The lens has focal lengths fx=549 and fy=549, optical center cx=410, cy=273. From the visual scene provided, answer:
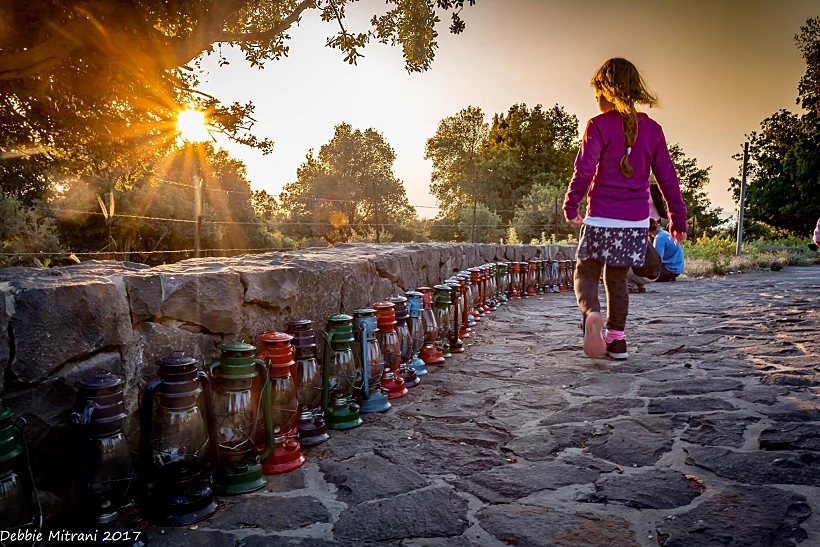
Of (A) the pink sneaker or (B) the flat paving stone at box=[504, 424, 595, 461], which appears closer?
(B) the flat paving stone at box=[504, 424, 595, 461]

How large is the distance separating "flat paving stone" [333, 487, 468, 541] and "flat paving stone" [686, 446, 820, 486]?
1.09 metres

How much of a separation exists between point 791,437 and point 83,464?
9.36 feet

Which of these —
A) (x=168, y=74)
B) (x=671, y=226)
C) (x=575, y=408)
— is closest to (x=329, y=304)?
(x=575, y=408)

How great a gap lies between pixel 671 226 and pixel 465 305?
6.46ft

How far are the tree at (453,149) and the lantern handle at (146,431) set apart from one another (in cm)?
4475

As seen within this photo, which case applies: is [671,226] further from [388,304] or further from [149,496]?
[149,496]

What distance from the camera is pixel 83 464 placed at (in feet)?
5.48

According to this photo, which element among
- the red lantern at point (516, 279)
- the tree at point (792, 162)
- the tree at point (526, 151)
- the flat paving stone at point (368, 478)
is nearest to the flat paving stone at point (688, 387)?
the flat paving stone at point (368, 478)

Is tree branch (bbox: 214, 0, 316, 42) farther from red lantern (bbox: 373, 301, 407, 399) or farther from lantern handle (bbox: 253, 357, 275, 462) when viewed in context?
lantern handle (bbox: 253, 357, 275, 462)

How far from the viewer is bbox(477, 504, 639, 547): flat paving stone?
5.73 feet

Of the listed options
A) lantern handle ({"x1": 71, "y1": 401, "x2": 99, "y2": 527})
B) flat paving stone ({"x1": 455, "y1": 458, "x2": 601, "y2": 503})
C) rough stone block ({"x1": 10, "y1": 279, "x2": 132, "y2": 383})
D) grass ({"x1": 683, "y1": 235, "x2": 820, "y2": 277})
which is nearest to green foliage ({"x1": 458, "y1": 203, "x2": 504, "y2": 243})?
grass ({"x1": 683, "y1": 235, "x2": 820, "y2": 277})

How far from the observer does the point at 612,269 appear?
4211 mm

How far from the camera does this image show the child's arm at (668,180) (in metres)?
4.13

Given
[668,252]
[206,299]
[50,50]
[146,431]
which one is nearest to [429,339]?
[206,299]
